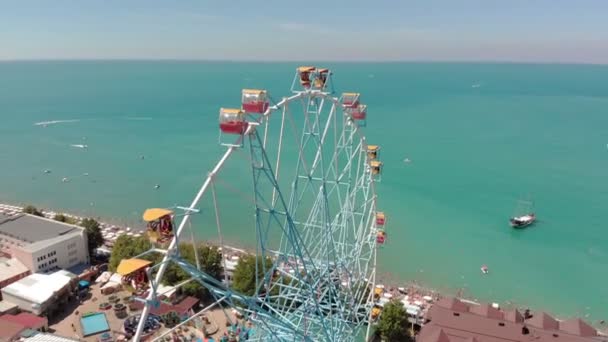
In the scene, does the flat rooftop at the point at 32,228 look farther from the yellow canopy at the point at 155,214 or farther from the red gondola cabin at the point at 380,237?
the yellow canopy at the point at 155,214

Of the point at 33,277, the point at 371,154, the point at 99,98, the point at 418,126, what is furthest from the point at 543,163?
the point at 99,98

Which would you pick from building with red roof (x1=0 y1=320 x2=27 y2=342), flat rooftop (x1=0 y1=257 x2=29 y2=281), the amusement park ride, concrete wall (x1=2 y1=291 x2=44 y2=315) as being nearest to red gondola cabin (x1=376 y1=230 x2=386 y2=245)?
the amusement park ride

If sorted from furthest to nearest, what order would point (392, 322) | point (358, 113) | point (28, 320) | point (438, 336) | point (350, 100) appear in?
point (392, 322), point (28, 320), point (438, 336), point (358, 113), point (350, 100)

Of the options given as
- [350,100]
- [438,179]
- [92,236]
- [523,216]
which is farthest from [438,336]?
[438,179]

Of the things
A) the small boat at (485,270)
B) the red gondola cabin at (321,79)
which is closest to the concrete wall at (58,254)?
the red gondola cabin at (321,79)

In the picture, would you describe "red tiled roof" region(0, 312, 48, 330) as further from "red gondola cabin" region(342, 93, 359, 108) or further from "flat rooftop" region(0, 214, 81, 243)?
"red gondola cabin" region(342, 93, 359, 108)

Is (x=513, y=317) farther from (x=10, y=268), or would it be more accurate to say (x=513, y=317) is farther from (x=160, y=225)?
(x=10, y=268)
